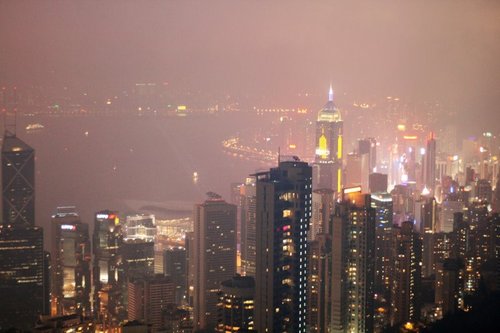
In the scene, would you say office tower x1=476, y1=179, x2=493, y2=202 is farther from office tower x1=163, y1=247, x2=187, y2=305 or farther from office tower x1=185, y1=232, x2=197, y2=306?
office tower x1=163, y1=247, x2=187, y2=305

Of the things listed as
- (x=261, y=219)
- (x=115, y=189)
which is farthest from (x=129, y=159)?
(x=261, y=219)

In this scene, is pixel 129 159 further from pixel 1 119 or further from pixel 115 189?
pixel 1 119

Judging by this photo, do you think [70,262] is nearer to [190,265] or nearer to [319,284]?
[190,265]

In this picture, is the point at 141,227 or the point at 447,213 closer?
the point at 141,227

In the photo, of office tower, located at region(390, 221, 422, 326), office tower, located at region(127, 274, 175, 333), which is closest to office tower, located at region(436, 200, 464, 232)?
office tower, located at region(390, 221, 422, 326)

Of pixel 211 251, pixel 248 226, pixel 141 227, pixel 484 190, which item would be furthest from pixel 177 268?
pixel 484 190

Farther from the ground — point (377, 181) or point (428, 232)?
point (377, 181)
